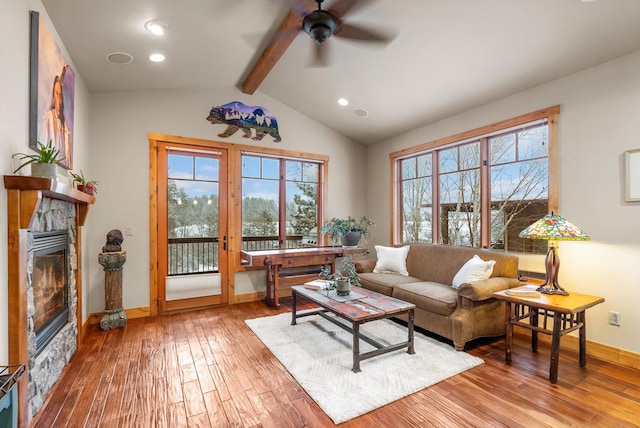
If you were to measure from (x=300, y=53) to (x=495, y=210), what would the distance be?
303 centimetres

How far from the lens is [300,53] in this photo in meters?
3.68

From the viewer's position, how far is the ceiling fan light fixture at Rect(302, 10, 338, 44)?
2582mm

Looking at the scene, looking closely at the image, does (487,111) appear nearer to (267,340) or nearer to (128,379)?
(267,340)

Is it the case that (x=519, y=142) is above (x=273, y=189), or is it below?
above

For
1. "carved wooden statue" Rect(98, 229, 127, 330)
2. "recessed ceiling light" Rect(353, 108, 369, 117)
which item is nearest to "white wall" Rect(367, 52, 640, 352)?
"recessed ceiling light" Rect(353, 108, 369, 117)

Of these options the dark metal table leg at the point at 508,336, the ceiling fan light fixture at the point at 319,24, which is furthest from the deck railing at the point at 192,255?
the dark metal table leg at the point at 508,336

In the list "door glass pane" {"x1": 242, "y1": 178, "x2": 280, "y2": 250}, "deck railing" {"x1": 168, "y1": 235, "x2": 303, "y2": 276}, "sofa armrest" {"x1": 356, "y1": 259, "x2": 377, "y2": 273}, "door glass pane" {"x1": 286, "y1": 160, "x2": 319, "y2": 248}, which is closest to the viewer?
"deck railing" {"x1": 168, "y1": 235, "x2": 303, "y2": 276}

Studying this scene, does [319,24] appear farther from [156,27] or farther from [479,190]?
[479,190]

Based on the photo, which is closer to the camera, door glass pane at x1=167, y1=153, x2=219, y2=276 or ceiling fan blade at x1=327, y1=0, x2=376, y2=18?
ceiling fan blade at x1=327, y1=0, x2=376, y2=18

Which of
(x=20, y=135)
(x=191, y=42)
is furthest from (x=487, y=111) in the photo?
(x=20, y=135)

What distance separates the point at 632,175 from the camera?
268 cm

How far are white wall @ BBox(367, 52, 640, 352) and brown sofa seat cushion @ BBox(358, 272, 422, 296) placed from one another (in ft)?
4.94

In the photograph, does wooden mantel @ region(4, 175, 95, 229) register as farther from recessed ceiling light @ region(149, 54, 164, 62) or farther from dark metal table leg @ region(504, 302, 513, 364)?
dark metal table leg @ region(504, 302, 513, 364)

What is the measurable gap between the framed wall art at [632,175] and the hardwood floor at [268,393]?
1.48 metres
